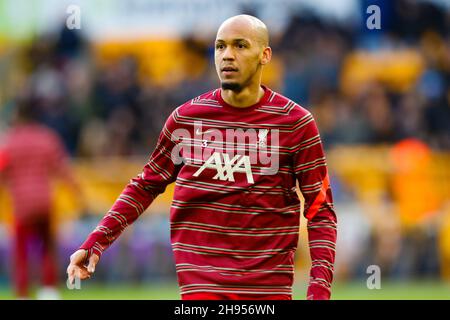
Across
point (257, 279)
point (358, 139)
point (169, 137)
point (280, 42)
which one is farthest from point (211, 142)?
point (280, 42)

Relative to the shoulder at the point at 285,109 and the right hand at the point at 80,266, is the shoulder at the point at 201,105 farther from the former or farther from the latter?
the right hand at the point at 80,266

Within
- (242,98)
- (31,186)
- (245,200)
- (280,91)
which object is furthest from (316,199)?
(280,91)

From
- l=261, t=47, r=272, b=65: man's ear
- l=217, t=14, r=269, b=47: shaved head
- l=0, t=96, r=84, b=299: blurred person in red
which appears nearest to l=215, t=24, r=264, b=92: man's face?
l=217, t=14, r=269, b=47: shaved head

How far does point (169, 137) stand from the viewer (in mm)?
6945

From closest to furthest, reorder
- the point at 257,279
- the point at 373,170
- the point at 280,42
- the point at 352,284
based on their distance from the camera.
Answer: the point at 257,279, the point at 352,284, the point at 373,170, the point at 280,42

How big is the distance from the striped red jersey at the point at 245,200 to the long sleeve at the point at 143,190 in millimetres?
14

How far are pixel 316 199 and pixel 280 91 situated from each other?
13.2 meters

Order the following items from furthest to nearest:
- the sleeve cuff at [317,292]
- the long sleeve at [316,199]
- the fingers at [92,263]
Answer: the fingers at [92,263] < the long sleeve at [316,199] < the sleeve cuff at [317,292]

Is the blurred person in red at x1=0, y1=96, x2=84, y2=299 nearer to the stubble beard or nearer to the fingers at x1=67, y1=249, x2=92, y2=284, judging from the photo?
the fingers at x1=67, y1=249, x2=92, y2=284

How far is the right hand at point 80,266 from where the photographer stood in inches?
261

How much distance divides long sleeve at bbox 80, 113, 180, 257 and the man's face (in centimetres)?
43

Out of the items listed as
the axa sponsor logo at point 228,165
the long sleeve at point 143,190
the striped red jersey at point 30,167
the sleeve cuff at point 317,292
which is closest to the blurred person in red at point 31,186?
the striped red jersey at point 30,167

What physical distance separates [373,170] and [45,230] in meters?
5.92

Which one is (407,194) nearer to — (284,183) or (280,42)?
(280,42)
